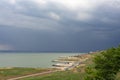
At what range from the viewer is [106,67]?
188ft

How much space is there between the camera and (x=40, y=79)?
72.8 meters

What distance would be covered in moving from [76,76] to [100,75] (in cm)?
2119

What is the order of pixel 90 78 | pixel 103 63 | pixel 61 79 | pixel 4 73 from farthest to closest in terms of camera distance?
1. pixel 4 73
2. pixel 61 79
3. pixel 103 63
4. pixel 90 78

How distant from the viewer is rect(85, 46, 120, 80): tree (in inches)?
2160

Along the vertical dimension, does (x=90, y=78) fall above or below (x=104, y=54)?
below


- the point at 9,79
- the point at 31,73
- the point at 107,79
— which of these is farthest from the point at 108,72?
the point at 31,73

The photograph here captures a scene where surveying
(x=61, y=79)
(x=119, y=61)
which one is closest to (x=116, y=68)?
(x=119, y=61)

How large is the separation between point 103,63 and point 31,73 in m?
34.2

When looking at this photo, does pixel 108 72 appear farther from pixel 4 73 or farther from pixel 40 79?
pixel 4 73

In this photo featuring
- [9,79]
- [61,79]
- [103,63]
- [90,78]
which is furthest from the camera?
[9,79]

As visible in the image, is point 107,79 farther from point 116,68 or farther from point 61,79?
point 61,79

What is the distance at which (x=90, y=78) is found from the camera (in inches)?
2148

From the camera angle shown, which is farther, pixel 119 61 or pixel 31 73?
pixel 31 73

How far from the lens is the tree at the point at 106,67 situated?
180ft
